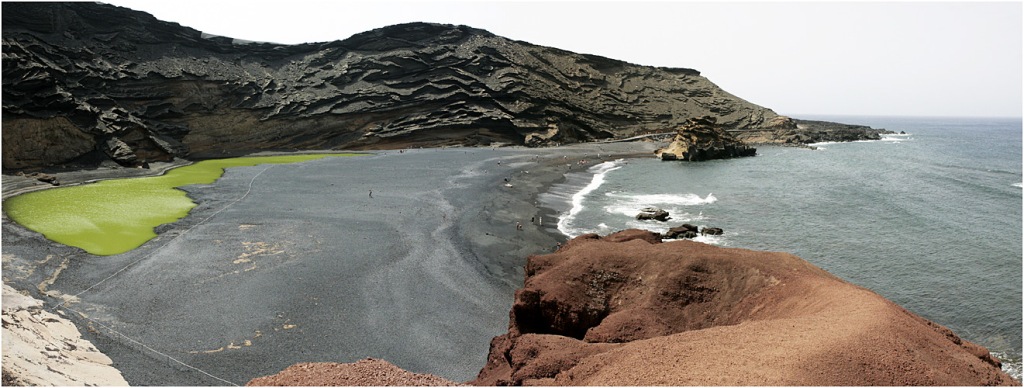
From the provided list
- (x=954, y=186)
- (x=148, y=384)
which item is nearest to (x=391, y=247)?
(x=148, y=384)

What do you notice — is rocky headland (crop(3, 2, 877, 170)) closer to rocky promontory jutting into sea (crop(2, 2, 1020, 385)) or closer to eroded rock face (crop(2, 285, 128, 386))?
rocky promontory jutting into sea (crop(2, 2, 1020, 385))

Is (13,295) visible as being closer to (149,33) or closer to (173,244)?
(173,244)

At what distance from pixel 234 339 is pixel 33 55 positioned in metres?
55.6

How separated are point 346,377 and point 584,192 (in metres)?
37.7

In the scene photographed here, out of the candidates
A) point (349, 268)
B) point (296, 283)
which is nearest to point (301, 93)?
point (349, 268)

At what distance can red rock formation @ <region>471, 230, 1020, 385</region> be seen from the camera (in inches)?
327

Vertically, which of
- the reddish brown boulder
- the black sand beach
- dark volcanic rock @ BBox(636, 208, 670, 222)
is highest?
the reddish brown boulder

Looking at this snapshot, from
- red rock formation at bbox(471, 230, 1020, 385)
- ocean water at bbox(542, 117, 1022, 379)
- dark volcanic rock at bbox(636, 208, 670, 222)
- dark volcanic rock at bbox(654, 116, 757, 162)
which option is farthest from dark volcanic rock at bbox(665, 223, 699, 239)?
dark volcanic rock at bbox(654, 116, 757, 162)

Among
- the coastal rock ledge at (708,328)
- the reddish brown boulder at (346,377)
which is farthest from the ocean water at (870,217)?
the reddish brown boulder at (346,377)

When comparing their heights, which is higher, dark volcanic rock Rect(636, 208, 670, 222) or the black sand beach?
dark volcanic rock Rect(636, 208, 670, 222)

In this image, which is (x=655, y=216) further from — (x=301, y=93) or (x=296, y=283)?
(x=301, y=93)

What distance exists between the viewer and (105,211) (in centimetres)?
3350

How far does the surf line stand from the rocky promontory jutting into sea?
4.24ft

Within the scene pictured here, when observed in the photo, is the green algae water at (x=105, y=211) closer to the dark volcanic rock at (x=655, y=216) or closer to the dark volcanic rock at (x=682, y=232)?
the dark volcanic rock at (x=682, y=232)
